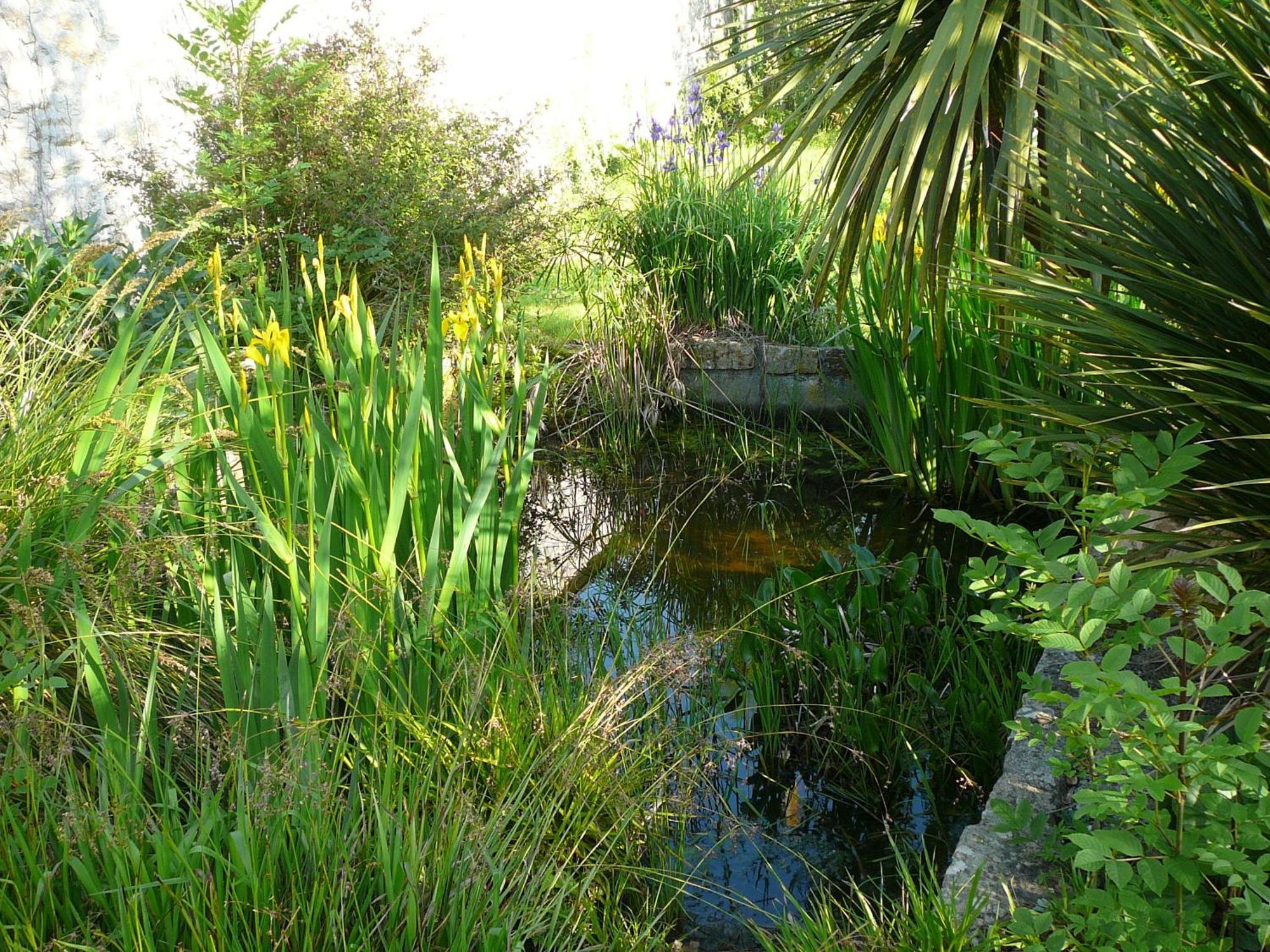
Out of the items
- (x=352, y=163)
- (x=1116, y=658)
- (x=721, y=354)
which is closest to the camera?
(x=1116, y=658)

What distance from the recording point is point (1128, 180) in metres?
2.22

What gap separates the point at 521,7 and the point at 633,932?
27.0 feet

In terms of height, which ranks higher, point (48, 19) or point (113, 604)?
point (48, 19)

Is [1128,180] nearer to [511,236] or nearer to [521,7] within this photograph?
[511,236]

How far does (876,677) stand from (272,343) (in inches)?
65.3

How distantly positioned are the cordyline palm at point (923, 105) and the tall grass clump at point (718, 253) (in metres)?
1.63

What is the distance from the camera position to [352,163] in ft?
16.7

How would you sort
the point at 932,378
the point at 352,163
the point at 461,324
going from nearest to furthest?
1. the point at 461,324
2. the point at 932,378
3. the point at 352,163

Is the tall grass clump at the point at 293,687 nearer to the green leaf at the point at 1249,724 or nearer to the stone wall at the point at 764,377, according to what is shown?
the green leaf at the point at 1249,724

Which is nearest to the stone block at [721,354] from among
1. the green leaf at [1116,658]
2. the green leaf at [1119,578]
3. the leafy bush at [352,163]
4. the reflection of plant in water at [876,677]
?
the leafy bush at [352,163]

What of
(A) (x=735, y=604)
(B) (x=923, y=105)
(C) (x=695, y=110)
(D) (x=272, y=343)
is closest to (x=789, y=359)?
(C) (x=695, y=110)

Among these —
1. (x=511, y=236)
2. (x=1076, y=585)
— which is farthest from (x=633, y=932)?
(x=511, y=236)

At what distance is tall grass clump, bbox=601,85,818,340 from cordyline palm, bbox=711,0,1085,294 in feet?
5.34

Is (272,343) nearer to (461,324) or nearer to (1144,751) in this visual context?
(461,324)
